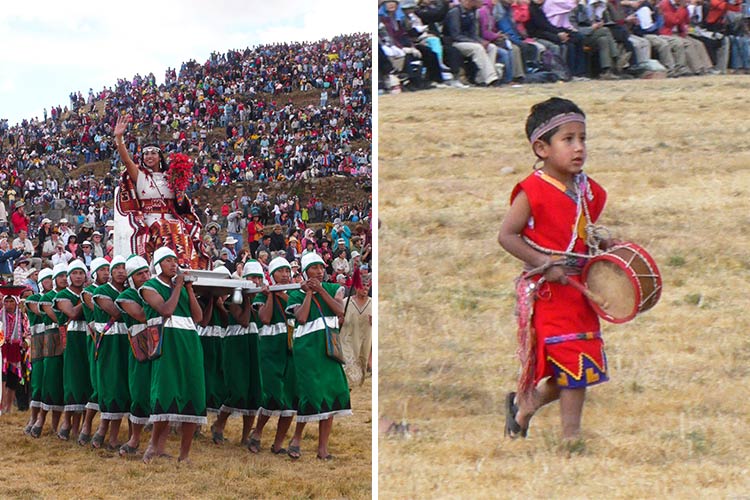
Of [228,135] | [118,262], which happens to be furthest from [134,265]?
[228,135]

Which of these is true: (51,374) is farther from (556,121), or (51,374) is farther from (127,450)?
(556,121)

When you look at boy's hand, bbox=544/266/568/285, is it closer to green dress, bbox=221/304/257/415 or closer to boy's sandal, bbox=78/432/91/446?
green dress, bbox=221/304/257/415

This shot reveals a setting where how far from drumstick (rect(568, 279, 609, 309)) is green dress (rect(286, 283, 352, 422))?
320 cm

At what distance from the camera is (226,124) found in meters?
36.6

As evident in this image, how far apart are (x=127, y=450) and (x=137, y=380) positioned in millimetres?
730

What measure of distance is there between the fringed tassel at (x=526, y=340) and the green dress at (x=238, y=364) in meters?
4.10

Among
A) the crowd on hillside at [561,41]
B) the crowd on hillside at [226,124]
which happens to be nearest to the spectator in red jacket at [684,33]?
the crowd on hillside at [561,41]

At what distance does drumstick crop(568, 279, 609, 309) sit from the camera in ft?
19.5

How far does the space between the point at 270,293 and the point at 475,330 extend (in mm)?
3151

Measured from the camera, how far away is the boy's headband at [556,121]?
6.18 m

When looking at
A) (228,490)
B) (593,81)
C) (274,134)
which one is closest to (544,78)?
(593,81)

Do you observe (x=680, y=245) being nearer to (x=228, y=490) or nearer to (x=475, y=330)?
(x=475, y=330)

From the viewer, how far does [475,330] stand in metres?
6.61

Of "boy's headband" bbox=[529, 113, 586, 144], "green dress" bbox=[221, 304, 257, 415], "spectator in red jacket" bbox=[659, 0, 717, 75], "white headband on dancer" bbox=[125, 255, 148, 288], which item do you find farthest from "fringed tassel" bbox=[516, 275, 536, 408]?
"green dress" bbox=[221, 304, 257, 415]
